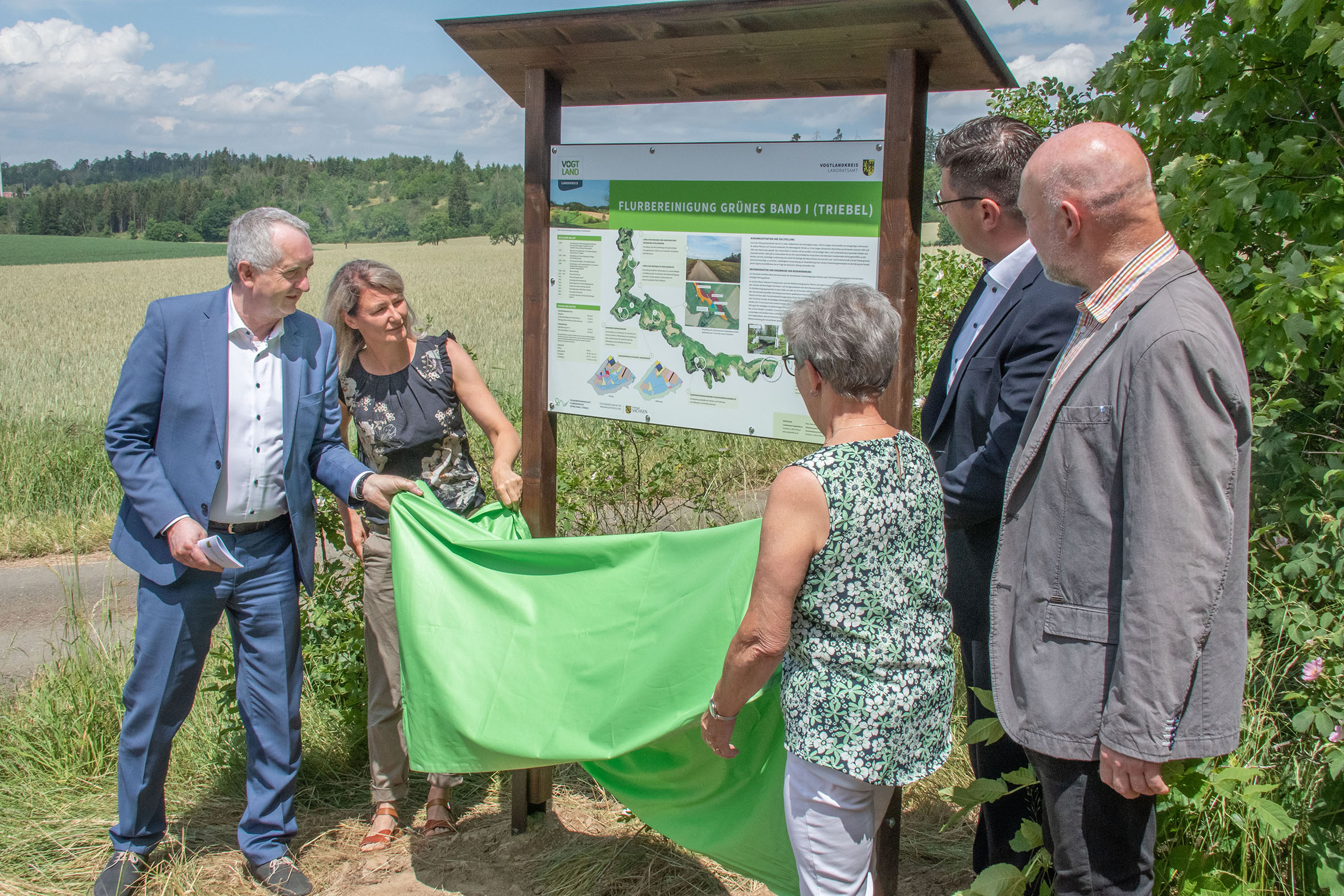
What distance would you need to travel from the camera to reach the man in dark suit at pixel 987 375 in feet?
7.71

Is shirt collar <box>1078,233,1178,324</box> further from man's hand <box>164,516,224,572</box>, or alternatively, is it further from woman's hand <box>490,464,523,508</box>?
man's hand <box>164,516,224,572</box>

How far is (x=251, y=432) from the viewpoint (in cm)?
310

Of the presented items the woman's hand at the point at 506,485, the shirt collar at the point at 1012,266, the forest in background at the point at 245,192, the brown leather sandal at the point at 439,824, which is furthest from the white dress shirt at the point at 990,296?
the forest in background at the point at 245,192

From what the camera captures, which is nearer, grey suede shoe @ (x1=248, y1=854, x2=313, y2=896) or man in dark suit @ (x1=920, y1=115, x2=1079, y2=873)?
man in dark suit @ (x1=920, y1=115, x2=1079, y2=873)

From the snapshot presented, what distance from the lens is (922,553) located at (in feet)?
7.14

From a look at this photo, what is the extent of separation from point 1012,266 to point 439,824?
280 cm

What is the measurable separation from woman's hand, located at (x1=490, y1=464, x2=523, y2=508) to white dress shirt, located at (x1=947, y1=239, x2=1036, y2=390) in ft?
5.13

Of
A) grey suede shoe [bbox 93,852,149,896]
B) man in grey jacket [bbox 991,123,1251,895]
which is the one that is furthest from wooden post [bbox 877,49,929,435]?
grey suede shoe [bbox 93,852,149,896]

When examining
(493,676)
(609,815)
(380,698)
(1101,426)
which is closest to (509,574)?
(493,676)

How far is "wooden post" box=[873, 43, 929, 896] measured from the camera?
8.64 feet

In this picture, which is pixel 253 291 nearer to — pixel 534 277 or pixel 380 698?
pixel 534 277

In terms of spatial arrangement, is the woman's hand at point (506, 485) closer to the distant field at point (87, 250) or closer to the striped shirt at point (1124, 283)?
the striped shirt at point (1124, 283)

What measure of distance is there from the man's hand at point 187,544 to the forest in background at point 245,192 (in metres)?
42.7

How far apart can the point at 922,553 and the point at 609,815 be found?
211 cm
